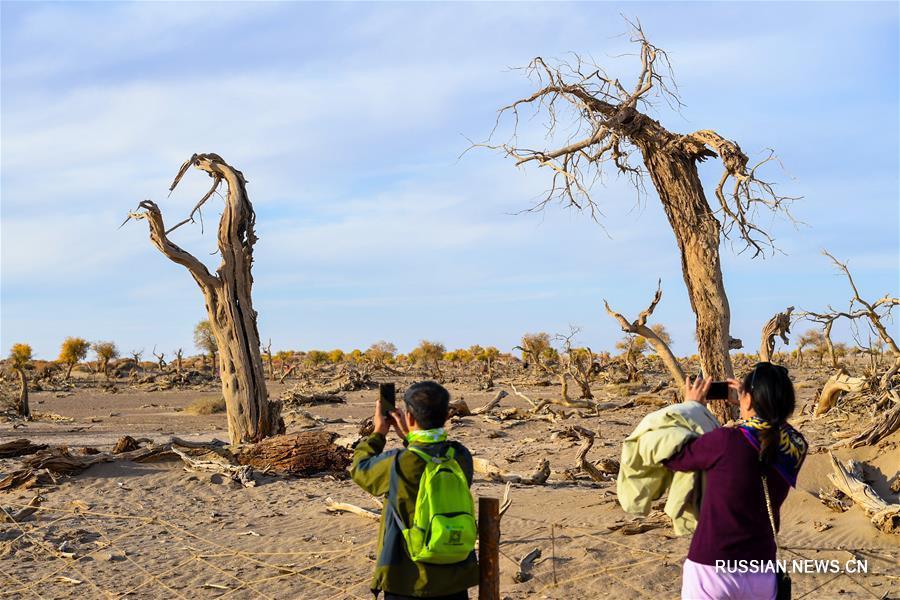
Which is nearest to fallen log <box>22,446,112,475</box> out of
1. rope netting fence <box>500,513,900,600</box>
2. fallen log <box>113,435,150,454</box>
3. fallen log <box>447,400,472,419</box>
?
fallen log <box>113,435,150,454</box>

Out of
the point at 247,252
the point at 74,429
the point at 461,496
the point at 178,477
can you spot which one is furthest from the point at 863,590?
the point at 74,429

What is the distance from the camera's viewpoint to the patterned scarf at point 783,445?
3160 mm

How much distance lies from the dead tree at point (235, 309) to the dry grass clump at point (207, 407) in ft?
32.6

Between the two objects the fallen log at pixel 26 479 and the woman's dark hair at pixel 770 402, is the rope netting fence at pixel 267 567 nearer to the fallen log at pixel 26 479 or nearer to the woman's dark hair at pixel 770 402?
the fallen log at pixel 26 479

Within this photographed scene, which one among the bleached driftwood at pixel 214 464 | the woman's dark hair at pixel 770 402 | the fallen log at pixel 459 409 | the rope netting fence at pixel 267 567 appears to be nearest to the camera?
the woman's dark hair at pixel 770 402

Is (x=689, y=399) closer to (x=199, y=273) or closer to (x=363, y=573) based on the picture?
(x=363, y=573)

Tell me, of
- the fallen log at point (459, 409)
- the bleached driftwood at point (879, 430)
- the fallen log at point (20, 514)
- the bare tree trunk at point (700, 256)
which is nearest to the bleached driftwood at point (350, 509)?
the fallen log at point (20, 514)

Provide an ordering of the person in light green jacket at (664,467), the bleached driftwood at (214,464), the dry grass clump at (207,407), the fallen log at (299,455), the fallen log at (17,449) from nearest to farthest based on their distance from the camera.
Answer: the person in light green jacket at (664,467) < the bleached driftwood at (214,464) < the fallen log at (299,455) < the fallen log at (17,449) < the dry grass clump at (207,407)

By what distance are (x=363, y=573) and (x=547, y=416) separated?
10.4 m

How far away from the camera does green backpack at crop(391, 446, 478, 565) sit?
3.54m

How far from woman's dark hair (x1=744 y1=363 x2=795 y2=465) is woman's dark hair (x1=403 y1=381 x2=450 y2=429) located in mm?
1198

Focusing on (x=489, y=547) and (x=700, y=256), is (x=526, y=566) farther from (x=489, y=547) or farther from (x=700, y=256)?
(x=700, y=256)

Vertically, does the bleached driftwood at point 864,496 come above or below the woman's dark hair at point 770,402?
below

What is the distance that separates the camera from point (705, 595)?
125 inches
